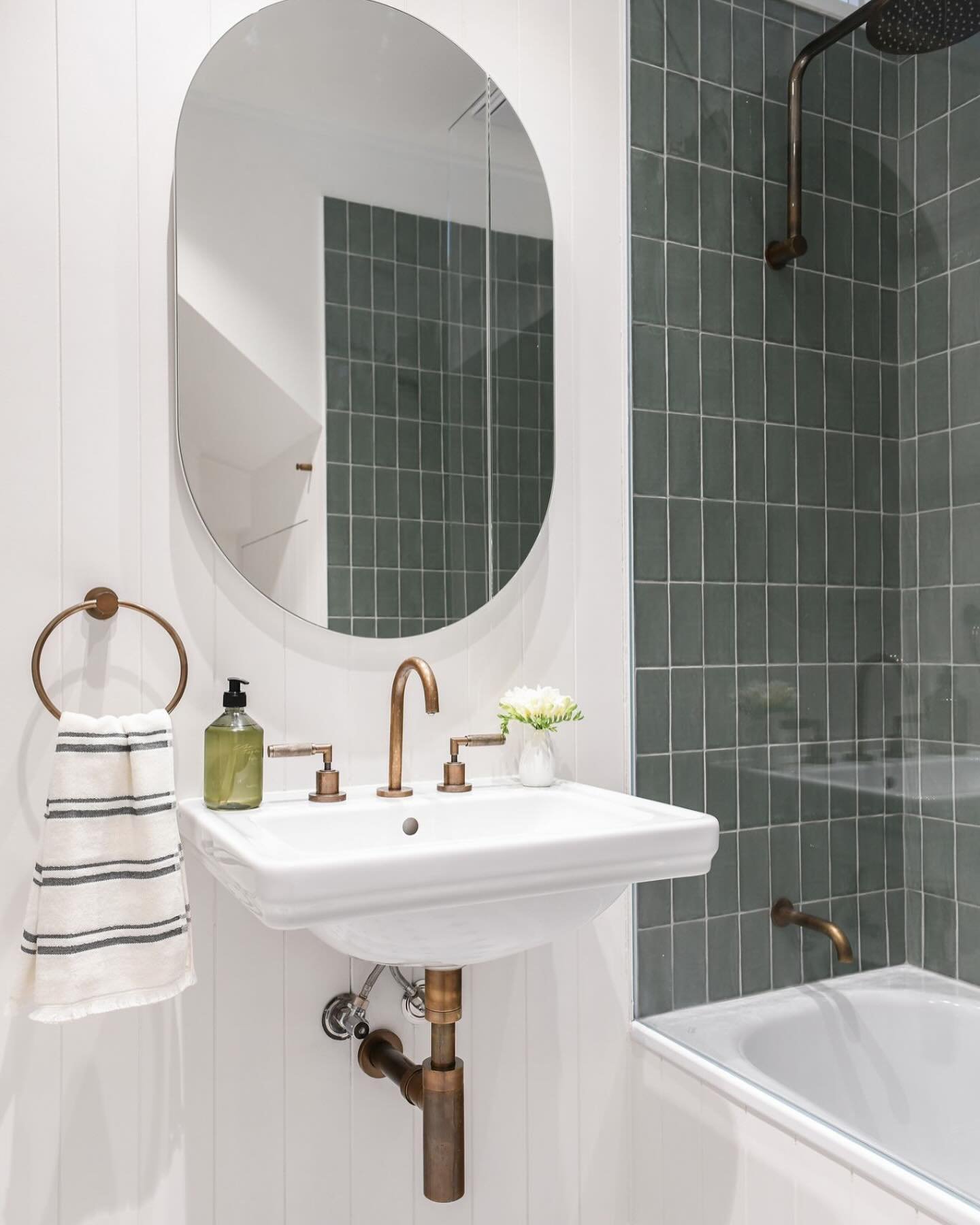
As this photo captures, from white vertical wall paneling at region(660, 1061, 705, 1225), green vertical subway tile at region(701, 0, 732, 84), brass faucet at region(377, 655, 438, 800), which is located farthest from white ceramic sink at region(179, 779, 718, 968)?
green vertical subway tile at region(701, 0, 732, 84)

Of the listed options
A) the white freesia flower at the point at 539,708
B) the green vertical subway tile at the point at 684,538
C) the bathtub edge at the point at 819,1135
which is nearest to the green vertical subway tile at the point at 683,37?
the green vertical subway tile at the point at 684,538

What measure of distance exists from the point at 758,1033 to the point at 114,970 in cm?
102

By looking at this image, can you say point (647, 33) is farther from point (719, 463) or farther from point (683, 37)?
point (719, 463)

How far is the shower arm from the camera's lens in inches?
69.4

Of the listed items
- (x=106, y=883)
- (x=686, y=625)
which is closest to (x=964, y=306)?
(x=686, y=625)

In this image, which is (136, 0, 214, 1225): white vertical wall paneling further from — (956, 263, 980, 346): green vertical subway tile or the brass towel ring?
(956, 263, 980, 346): green vertical subway tile

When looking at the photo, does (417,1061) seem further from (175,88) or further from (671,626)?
(175,88)

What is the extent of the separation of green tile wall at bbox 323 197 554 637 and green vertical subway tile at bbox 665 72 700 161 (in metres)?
0.32

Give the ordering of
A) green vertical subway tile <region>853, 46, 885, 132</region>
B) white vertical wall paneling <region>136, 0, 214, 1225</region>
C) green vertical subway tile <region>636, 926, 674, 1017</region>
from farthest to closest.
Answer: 1. green vertical subway tile <region>636, 926, 674, 1017</region>
2. green vertical subway tile <region>853, 46, 885, 132</region>
3. white vertical wall paneling <region>136, 0, 214, 1225</region>

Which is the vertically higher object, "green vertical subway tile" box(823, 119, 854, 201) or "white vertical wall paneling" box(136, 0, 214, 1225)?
"green vertical subway tile" box(823, 119, 854, 201)

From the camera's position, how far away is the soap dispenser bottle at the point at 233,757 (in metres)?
1.39

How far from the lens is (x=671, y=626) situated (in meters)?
1.80

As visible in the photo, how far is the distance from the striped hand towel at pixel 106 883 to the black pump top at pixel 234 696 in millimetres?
106

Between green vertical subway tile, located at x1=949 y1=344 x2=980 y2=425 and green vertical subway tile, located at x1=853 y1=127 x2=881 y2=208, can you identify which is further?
green vertical subway tile, located at x1=853 y1=127 x2=881 y2=208
